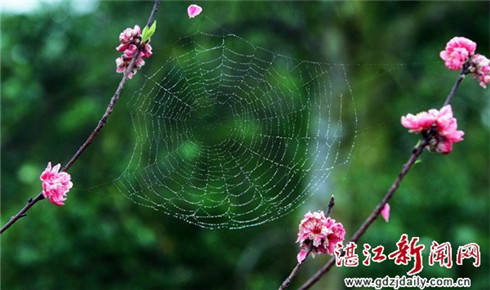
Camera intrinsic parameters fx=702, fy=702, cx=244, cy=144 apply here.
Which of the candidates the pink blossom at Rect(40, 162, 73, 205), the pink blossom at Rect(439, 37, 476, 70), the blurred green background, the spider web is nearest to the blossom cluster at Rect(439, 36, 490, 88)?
the pink blossom at Rect(439, 37, 476, 70)

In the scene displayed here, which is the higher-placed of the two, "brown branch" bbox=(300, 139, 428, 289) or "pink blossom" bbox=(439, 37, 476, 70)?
"pink blossom" bbox=(439, 37, 476, 70)

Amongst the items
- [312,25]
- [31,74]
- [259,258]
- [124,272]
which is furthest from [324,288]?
[31,74]

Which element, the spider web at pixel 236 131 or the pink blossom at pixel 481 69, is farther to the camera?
the spider web at pixel 236 131

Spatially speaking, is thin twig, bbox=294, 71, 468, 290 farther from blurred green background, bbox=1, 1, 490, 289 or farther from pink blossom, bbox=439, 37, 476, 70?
blurred green background, bbox=1, 1, 490, 289

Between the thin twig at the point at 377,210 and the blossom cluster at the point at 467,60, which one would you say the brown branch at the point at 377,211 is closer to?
the thin twig at the point at 377,210

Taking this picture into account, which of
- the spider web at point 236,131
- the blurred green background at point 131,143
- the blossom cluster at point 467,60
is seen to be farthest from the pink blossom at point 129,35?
the blurred green background at point 131,143

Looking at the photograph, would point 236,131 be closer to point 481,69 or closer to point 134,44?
point 134,44

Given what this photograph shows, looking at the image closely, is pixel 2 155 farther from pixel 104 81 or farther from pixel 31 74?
pixel 104 81
